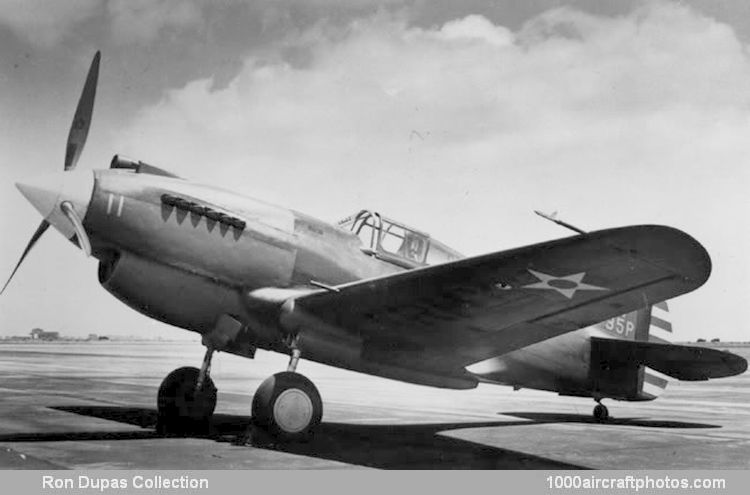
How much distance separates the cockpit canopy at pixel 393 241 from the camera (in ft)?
26.6

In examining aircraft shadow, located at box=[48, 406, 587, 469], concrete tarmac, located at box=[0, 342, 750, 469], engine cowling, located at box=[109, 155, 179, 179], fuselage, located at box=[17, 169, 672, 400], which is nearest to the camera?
concrete tarmac, located at box=[0, 342, 750, 469]

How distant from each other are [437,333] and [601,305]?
1728mm

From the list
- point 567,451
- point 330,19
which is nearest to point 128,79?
point 330,19

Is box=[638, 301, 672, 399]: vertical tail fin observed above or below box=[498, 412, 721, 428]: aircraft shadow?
above

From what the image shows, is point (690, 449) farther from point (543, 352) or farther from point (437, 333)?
point (437, 333)

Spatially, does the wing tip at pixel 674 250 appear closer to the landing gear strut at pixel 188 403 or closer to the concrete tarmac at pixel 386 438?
the concrete tarmac at pixel 386 438

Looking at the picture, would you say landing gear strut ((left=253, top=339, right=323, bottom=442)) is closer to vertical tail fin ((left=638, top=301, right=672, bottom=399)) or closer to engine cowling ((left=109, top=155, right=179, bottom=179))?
engine cowling ((left=109, top=155, right=179, bottom=179))

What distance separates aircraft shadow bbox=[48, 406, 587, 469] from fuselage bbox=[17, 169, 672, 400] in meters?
0.77

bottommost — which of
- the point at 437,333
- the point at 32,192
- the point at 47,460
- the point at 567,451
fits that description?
the point at 47,460

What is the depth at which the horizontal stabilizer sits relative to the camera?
9367 mm

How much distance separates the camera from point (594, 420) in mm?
10867

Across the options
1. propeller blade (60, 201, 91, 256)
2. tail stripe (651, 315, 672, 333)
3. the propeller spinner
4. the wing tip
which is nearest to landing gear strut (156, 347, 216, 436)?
Result: propeller blade (60, 201, 91, 256)

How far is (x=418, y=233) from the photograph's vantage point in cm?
839

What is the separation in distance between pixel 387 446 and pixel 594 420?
5046 mm
